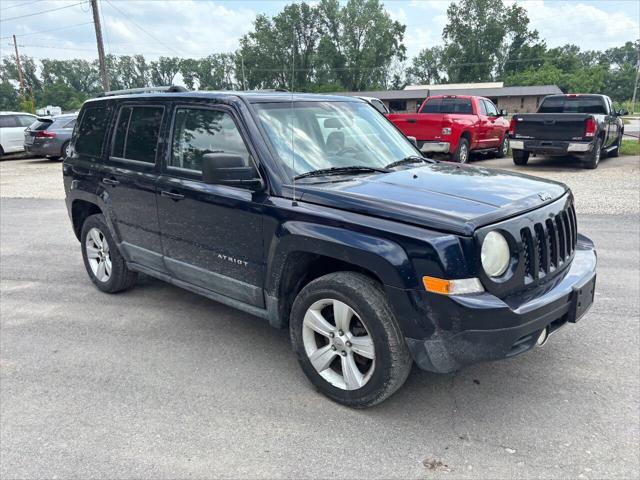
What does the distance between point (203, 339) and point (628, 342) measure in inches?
129

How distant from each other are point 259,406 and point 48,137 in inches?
699

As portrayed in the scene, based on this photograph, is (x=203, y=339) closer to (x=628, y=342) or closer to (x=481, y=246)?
(x=481, y=246)

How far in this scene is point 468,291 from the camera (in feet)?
A: 8.95

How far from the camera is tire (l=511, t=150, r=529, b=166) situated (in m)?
14.2

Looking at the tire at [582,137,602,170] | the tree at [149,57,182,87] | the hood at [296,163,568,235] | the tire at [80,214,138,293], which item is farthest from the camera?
the tree at [149,57,182,87]

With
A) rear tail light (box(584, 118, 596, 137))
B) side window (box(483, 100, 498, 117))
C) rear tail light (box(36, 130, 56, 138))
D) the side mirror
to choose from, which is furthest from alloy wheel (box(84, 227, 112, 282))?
rear tail light (box(36, 130, 56, 138))

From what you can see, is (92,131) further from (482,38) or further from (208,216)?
(482,38)

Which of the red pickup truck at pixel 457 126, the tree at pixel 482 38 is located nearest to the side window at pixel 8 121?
the red pickup truck at pixel 457 126

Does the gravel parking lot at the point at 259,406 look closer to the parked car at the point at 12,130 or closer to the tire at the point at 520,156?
the tire at the point at 520,156

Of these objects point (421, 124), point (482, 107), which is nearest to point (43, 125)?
point (421, 124)

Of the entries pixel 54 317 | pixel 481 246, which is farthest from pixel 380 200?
pixel 54 317

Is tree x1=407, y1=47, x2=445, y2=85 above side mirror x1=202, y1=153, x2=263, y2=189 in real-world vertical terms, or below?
above

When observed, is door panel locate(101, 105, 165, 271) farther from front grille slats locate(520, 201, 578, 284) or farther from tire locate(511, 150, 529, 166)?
tire locate(511, 150, 529, 166)

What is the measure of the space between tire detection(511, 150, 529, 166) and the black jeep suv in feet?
35.1
